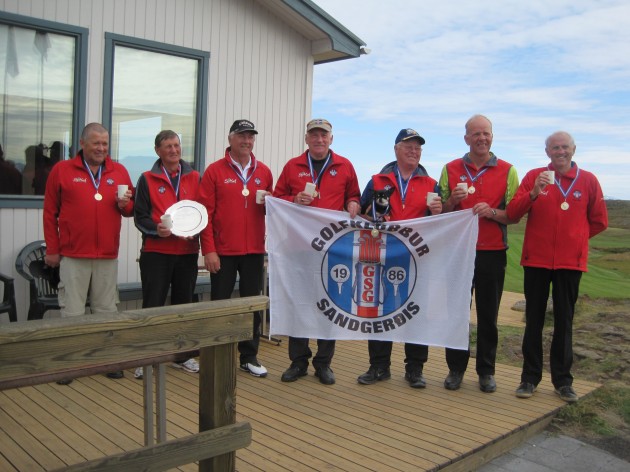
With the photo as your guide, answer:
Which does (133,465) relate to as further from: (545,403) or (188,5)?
(188,5)

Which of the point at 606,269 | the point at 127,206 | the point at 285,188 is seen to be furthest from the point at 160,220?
the point at 606,269

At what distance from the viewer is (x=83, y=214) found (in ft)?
15.3

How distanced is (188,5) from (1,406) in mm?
4214

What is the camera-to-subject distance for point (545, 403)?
4.80m

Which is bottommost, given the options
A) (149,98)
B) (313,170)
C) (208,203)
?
(208,203)

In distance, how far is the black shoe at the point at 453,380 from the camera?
5016 mm

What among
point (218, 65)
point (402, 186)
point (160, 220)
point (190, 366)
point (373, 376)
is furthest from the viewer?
point (218, 65)

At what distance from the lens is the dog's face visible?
475 centimetres

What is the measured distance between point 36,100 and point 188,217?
2152 millimetres

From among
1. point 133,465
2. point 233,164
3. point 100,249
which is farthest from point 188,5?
point 133,465

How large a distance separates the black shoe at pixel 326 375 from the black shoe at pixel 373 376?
0.74 feet

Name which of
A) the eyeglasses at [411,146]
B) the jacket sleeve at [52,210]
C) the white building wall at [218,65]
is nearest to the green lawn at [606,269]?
the white building wall at [218,65]

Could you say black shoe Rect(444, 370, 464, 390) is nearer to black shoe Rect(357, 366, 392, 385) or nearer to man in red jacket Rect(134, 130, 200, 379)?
black shoe Rect(357, 366, 392, 385)

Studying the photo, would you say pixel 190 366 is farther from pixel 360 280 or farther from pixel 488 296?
pixel 488 296
